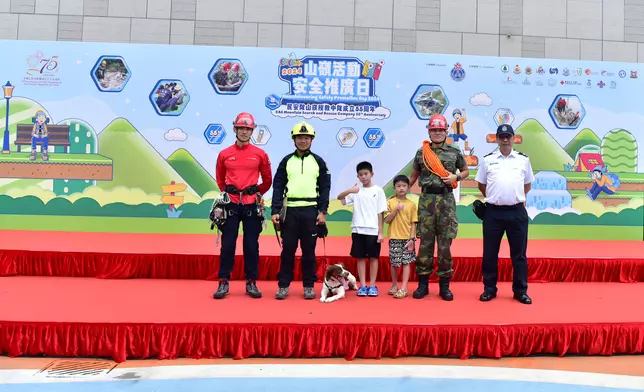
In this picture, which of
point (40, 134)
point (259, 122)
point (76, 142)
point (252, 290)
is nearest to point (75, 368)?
point (252, 290)

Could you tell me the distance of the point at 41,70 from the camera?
5.30 meters

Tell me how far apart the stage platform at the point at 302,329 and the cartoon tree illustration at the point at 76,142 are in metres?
2.53

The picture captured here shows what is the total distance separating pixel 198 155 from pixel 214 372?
3486 millimetres

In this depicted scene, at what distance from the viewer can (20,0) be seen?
619 centimetres

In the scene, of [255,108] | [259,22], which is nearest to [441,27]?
[259,22]

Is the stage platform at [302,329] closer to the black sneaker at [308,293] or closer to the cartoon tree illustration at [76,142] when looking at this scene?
the black sneaker at [308,293]

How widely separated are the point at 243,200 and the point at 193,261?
3.51 ft

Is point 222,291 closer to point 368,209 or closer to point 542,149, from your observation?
point 368,209

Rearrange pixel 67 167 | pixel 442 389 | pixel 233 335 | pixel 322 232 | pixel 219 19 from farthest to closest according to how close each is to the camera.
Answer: pixel 219 19 → pixel 67 167 → pixel 322 232 → pixel 233 335 → pixel 442 389

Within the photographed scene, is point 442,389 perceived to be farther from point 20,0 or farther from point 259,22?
point 20,0

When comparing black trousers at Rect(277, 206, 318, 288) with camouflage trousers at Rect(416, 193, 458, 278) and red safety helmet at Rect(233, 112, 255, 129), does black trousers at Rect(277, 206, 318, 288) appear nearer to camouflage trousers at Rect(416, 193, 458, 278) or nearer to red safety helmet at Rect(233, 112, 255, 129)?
red safety helmet at Rect(233, 112, 255, 129)

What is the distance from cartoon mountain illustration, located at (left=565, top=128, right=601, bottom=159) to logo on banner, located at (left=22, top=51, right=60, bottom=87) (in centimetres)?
646

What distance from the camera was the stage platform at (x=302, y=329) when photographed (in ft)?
8.25

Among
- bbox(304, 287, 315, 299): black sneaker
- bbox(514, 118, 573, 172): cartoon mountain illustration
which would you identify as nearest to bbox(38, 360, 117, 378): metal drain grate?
bbox(304, 287, 315, 299): black sneaker
